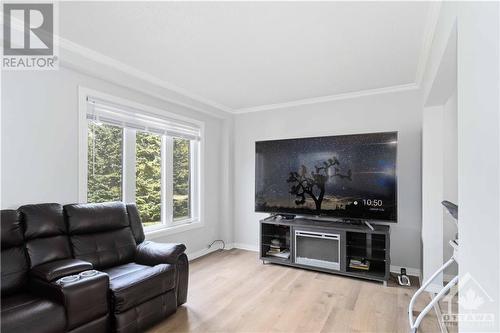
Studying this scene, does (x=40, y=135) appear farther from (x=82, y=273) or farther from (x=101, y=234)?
(x=82, y=273)

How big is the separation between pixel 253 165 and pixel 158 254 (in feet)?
7.98

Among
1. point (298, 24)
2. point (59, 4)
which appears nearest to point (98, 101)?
point (59, 4)

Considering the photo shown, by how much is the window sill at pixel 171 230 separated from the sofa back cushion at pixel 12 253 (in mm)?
1430

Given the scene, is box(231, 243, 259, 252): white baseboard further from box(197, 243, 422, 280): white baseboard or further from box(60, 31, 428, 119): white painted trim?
box(60, 31, 428, 119): white painted trim

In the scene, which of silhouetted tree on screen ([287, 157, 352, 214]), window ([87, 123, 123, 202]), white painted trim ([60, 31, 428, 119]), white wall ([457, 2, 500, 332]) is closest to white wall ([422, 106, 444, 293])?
white painted trim ([60, 31, 428, 119])

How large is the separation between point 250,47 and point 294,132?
80.3 inches

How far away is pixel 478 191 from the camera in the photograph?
1048 millimetres

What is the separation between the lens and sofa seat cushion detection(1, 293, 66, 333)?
154 cm

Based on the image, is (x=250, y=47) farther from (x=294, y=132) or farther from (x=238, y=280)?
(x=238, y=280)

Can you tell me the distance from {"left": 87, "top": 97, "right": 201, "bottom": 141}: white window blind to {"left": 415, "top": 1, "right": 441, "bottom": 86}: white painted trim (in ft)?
9.94

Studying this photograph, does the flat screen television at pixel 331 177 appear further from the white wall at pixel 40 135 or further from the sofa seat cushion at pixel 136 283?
the white wall at pixel 40 135

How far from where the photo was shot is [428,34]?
7.20ft

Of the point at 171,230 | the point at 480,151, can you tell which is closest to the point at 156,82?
the point at 171,230

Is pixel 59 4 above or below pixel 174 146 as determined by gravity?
above
